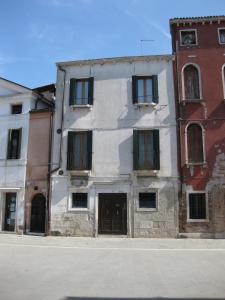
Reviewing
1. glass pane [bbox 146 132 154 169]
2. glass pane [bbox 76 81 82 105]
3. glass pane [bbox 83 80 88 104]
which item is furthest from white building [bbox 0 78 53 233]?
glass pane [bbox 146 132 154 169]

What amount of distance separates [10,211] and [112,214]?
6.15 m

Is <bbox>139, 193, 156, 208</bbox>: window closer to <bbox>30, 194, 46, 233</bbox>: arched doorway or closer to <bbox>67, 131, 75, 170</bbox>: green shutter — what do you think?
<bbox>67, 131, 75, 170</bbox>: green shutter

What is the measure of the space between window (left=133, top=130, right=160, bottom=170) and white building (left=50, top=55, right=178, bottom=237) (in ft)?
0.17

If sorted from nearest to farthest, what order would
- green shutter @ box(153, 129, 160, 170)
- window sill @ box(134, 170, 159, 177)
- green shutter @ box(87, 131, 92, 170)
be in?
window sill @ box(134, 170, 159, 177) < green shutter @ box(153, 129, 160, 170) < green shutter @ box(87, 131, 92, 170)

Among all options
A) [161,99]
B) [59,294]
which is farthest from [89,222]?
[59,294]

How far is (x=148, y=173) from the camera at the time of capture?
17953 mm

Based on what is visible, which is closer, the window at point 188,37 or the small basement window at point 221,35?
the small basement window at point 221,35

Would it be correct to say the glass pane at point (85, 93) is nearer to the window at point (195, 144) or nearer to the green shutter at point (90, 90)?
the green shutter at point (90, 90)

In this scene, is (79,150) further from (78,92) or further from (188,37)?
(188,37)

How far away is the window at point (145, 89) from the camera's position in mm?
19047

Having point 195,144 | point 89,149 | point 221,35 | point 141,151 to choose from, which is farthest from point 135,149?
point 221,35

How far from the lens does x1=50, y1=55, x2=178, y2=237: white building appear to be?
1808 cm

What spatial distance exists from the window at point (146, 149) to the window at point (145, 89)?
1.81m

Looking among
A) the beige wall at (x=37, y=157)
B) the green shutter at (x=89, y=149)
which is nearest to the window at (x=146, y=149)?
the green shutter at (x=89, y=149)
